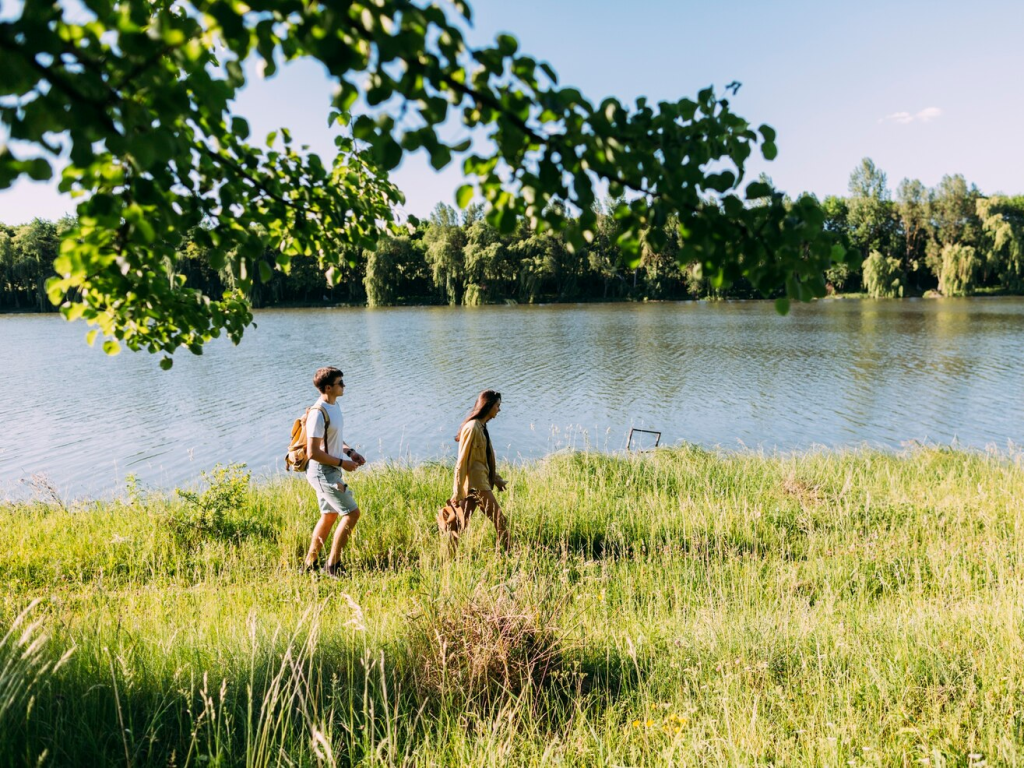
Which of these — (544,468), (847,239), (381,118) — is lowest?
(544,468)

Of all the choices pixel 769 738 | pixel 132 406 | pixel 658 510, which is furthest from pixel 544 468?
pixel 132 406

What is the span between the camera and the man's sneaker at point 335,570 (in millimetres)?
5910

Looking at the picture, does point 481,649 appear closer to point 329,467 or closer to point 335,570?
point 335,570

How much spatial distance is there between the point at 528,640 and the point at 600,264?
246 ft

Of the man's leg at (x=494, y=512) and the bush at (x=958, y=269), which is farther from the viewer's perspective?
the bush at (x=958, y=269)

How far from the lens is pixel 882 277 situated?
67.9 metres

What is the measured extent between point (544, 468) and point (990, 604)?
691 cm

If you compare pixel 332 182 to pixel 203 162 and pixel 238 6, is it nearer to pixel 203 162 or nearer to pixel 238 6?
pixel 203 162

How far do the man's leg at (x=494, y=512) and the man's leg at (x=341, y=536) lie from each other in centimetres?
123

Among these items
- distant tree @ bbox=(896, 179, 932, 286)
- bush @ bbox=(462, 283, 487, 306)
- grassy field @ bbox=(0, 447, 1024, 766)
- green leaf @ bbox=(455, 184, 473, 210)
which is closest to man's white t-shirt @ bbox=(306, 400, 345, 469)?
grassy field @ bbox=(0, 447, 1024, 766)

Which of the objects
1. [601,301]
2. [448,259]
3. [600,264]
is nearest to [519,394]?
[448,259]

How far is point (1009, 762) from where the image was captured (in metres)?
2.70

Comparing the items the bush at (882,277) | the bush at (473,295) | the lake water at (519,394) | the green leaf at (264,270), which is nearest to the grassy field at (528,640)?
the green leaf at (264,270)

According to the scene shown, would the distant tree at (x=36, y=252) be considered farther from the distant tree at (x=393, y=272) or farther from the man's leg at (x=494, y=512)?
the man's leg at (x=494, y=512)
